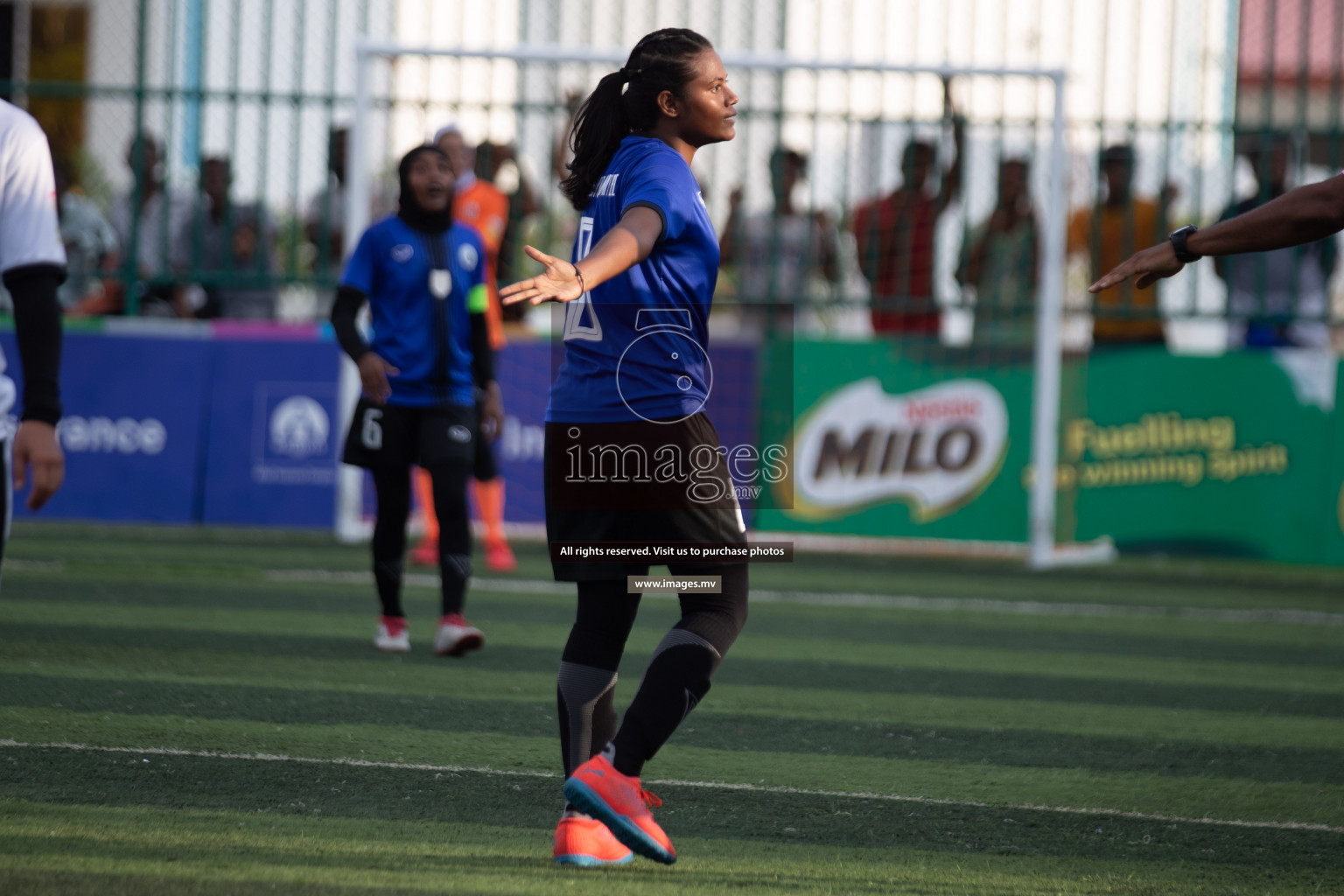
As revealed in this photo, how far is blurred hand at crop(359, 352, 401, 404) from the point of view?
5.89m

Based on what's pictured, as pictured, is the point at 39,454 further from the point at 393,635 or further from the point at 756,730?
the point at 393,635

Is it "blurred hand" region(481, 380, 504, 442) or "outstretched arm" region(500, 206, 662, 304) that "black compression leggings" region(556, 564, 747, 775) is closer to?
"outstretched arm" region(500, 206, 662, 304)

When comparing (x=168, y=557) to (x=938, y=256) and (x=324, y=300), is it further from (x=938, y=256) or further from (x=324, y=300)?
(x=938, y=256)

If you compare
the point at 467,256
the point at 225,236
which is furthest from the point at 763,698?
the point at 225,236

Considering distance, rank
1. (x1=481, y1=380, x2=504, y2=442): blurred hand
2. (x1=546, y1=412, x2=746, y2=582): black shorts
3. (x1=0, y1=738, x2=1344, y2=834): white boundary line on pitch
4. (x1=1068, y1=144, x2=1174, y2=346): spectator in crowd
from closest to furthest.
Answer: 1. (x1=546, y1=412, x2=746, y2=582): black shorts
2. (x1=0, y1=738, x2=1344, y2=834): white boundary line on pitch
3. (x1=481, y1=380, x2=504, y2=442): blurred hand
4. (x1=1068, y1=144, x2=1174, y2=346): spectator in crowd

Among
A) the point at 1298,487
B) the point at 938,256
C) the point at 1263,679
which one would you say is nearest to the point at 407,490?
the point at 1263,679

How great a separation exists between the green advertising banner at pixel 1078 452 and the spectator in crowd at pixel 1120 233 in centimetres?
24

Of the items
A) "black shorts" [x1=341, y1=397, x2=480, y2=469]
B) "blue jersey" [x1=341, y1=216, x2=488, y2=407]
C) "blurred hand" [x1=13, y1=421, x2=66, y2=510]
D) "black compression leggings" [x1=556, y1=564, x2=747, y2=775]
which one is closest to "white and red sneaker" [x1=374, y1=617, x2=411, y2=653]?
"black shorts" [x1=341, y1=397, x2=480, y2=469]

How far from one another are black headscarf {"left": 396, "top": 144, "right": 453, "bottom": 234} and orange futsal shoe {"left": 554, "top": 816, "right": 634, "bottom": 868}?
3481 millimetres

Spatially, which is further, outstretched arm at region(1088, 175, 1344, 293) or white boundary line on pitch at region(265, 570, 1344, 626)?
white boundary line on pitch at region(265, 570, 1344, 626)

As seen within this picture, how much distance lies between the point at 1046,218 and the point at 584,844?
803cm

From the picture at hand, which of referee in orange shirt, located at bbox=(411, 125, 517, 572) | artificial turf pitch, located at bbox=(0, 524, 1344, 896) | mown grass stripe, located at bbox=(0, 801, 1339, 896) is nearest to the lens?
mown grass stripe, located at bbox=(0, 801, 1339, 896)

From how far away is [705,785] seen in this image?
418 cm

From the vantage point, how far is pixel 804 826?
3793 mm
